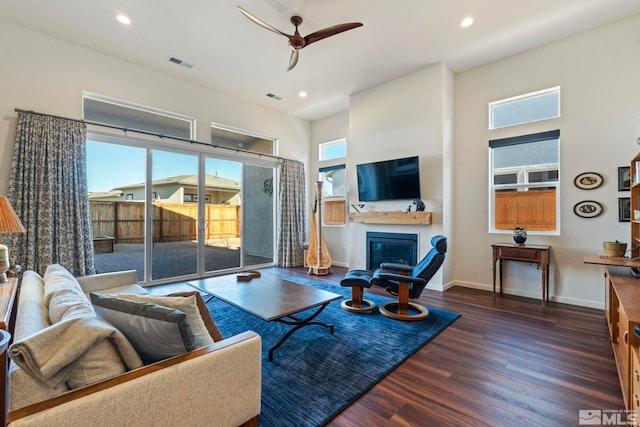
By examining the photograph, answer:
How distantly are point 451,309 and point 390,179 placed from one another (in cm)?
225

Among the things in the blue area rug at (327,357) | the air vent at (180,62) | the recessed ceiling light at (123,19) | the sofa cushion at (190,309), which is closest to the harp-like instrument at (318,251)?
the blue area rug at (327,357)

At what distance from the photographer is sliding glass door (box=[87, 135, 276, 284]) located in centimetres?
424

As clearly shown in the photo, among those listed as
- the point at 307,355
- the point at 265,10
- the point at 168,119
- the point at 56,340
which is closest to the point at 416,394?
the point at 307,355

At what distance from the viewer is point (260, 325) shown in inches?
119

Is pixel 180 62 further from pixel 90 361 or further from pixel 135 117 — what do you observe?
pixel 90 361

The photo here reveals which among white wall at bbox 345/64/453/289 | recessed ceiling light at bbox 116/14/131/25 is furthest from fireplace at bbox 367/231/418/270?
recessed ceiling light at bbox 116/14/131/25

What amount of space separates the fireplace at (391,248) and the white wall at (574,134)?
2.97ft

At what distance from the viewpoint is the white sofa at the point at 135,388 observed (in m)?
0.93

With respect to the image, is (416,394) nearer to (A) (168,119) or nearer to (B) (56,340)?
(B) (56,340)

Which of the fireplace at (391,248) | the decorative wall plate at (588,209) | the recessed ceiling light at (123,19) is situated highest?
the recessed ceiling light at (123,19)

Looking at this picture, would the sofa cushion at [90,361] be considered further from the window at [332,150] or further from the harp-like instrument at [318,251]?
the window at [332,150]

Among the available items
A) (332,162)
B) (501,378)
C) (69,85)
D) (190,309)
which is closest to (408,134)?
(332,162)

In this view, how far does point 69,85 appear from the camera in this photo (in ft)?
12.4

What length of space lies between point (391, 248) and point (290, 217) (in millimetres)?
2339
